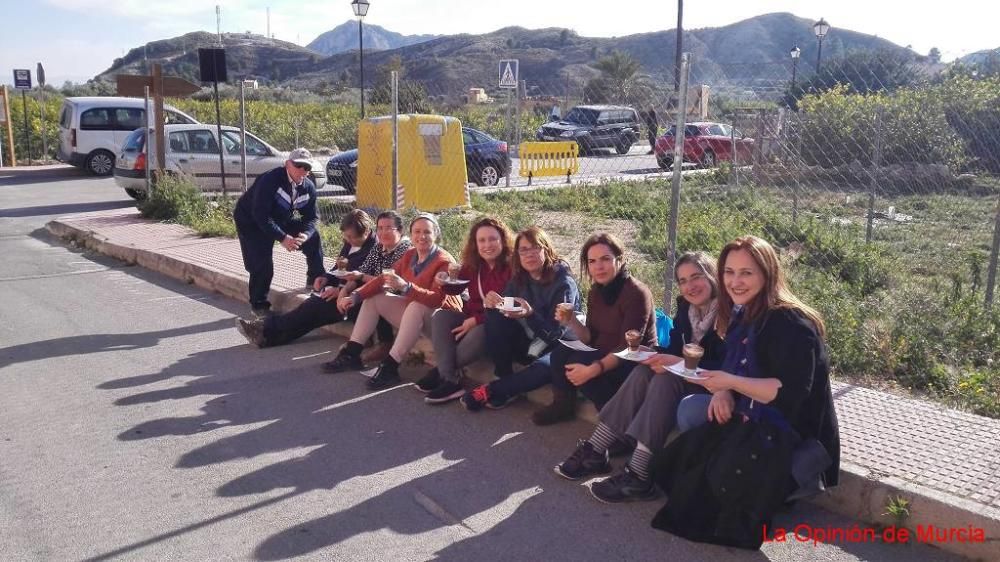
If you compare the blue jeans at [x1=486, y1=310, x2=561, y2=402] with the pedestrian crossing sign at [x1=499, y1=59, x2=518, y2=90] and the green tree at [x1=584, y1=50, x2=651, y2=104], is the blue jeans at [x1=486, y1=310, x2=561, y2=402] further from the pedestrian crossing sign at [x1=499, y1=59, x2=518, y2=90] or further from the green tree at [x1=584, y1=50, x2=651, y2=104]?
the pedestrian crossing sign at [x1=499, y1=59, x2=518, y2=90]

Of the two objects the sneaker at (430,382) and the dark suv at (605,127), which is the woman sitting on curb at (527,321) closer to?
the sneaker at (430,382)

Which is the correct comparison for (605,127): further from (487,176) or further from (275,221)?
(275,221)

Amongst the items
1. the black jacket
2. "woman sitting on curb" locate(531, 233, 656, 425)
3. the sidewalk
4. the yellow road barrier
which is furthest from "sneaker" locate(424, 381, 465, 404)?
the yellow road barrier

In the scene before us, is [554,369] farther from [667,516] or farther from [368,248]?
[368,248]

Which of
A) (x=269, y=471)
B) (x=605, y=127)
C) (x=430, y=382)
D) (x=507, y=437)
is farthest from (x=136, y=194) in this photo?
(x=507, y=437)

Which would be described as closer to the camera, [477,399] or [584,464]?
[584,464]

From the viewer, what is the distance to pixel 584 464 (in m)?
4.16

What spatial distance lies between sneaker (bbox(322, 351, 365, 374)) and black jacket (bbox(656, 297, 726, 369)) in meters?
2.42

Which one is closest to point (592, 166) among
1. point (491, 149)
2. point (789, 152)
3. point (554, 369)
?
point (491, 149)

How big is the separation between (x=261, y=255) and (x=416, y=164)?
621 centimetres

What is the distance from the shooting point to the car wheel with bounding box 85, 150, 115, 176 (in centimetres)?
2092

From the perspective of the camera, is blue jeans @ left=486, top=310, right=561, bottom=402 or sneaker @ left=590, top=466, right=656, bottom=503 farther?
blue jeans @ left=486, top=310, right=561, bottom=402

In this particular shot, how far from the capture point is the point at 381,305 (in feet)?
19.6

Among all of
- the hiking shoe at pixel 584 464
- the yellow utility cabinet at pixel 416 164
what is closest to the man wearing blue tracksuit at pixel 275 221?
the hiking shoe at pixel 584 464
